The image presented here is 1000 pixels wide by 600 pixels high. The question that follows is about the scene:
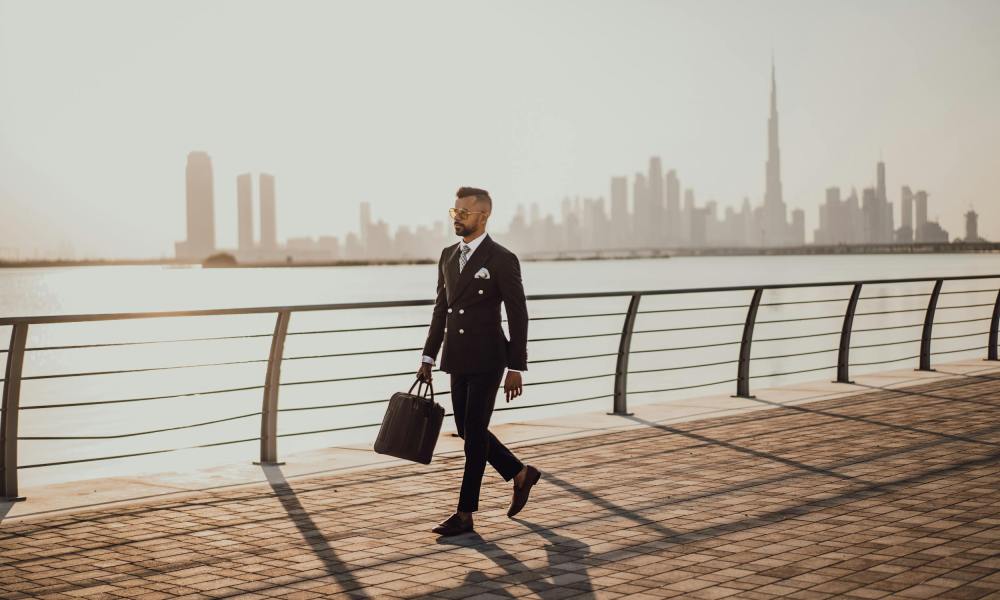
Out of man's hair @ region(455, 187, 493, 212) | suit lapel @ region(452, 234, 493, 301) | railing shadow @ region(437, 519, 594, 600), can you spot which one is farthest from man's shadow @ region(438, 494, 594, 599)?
man's hair @ region(455, 187, 493, 212)

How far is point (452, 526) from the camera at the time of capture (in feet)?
21.1

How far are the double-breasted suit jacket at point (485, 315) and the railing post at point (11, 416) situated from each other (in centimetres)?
275

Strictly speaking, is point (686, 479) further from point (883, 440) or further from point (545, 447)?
point (883, 440)

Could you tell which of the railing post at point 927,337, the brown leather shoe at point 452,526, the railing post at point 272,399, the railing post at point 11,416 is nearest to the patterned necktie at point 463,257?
the brown leather shoe at point 452,526

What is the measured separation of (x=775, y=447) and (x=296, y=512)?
→ 409cm

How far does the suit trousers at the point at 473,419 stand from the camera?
21.6ft

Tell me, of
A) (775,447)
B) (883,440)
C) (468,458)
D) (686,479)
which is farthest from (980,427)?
(468,458)

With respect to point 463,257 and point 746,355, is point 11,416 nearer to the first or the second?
point 463,257

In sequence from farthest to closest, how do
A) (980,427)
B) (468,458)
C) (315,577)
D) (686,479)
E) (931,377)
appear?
(931,377), (980,427), (686,479), (468,458), (315,577)

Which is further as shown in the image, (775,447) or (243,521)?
(775,447)

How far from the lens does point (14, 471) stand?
757cm

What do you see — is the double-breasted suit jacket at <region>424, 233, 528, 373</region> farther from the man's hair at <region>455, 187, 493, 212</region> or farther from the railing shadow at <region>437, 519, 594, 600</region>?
the railing shadow at <region>437, 519, 594, 600</region>

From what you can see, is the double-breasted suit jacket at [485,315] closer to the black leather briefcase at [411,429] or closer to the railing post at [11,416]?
the black leather briefcase at [411,429]

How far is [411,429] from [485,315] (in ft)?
2.52
